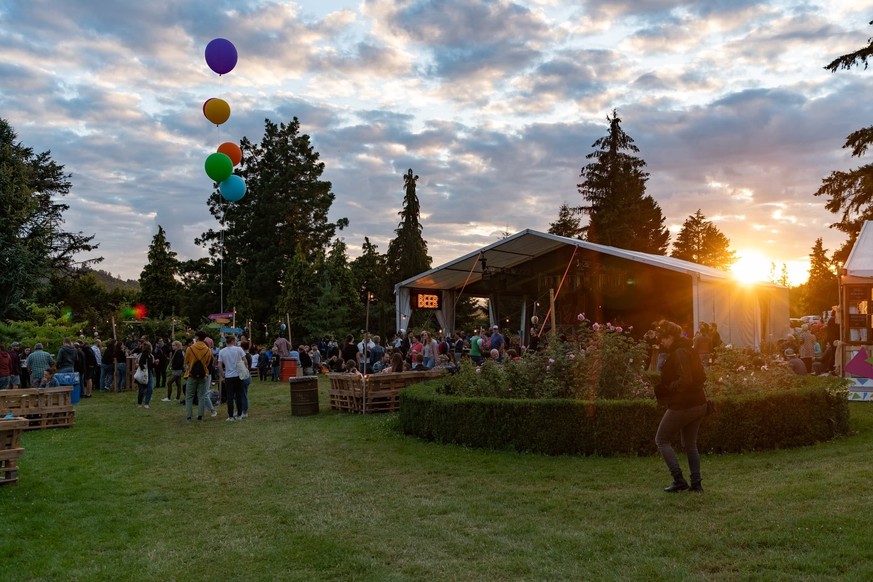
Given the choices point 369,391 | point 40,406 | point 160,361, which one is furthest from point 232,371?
point 160,361

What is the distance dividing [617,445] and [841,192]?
22.1 metres

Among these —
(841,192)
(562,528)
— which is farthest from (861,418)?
(841,192)

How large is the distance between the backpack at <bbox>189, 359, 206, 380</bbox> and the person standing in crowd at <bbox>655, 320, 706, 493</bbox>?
8.19 meters

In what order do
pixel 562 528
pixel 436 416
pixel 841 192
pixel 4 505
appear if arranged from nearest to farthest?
pixel 562 528, pixel 4 505, pixel 436 416, pixel 841 192

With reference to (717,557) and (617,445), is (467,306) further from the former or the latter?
(717,557)

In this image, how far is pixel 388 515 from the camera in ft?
18.7

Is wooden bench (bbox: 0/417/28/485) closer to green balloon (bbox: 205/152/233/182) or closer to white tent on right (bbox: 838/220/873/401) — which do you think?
green balloon (bbox: 205/152/233/182)

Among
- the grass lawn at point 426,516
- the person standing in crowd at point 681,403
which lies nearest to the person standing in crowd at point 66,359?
the grass lawn at point 426,516

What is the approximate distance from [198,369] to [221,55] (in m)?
5.38

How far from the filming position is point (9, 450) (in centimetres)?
696

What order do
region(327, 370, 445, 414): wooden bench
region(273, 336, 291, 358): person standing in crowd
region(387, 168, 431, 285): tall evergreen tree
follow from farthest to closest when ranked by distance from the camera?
region(387, 168, 431, 285): tall evergreen tree
region(273, 336, 291, 358): person standing in crowd
region(327, 370, 445, 414): wooden bench

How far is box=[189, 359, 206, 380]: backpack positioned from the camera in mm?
11898

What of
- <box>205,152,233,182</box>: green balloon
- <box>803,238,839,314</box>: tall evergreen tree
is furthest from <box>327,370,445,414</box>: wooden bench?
<box>803,238,839,314</box>: tall evergreen tree

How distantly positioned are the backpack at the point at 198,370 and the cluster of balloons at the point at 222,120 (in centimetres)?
368
